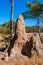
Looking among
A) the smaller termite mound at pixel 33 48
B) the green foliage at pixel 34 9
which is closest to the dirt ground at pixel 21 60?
the smaller termite mound at pixel 33 48

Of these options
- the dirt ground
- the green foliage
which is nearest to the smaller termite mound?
the dirt ground

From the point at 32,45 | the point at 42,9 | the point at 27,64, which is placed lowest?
the point at 27,64

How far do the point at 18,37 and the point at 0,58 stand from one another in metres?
2.10

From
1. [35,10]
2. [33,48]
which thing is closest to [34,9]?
[35,10]

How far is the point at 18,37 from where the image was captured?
15195 mm

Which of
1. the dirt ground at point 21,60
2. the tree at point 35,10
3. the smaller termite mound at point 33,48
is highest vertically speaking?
the tree at point 35,10

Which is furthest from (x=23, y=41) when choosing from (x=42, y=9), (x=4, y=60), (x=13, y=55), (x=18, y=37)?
A: (x=42, y=9)

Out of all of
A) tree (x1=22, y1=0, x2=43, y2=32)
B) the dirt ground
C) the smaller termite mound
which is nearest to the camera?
the dirt ground

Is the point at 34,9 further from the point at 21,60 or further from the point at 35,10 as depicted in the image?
the point at 21,60

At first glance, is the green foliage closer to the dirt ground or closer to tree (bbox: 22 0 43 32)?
tree (bbox: 22 0 43 32)

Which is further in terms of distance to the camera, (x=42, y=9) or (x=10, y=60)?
(x=42, y=9)

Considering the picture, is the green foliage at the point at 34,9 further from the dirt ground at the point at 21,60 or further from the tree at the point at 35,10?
the dirt ground at the point at 21,60

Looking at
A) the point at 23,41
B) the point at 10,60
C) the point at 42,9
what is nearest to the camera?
the point at 10,60

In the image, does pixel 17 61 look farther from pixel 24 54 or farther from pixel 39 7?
pixel 39 7
